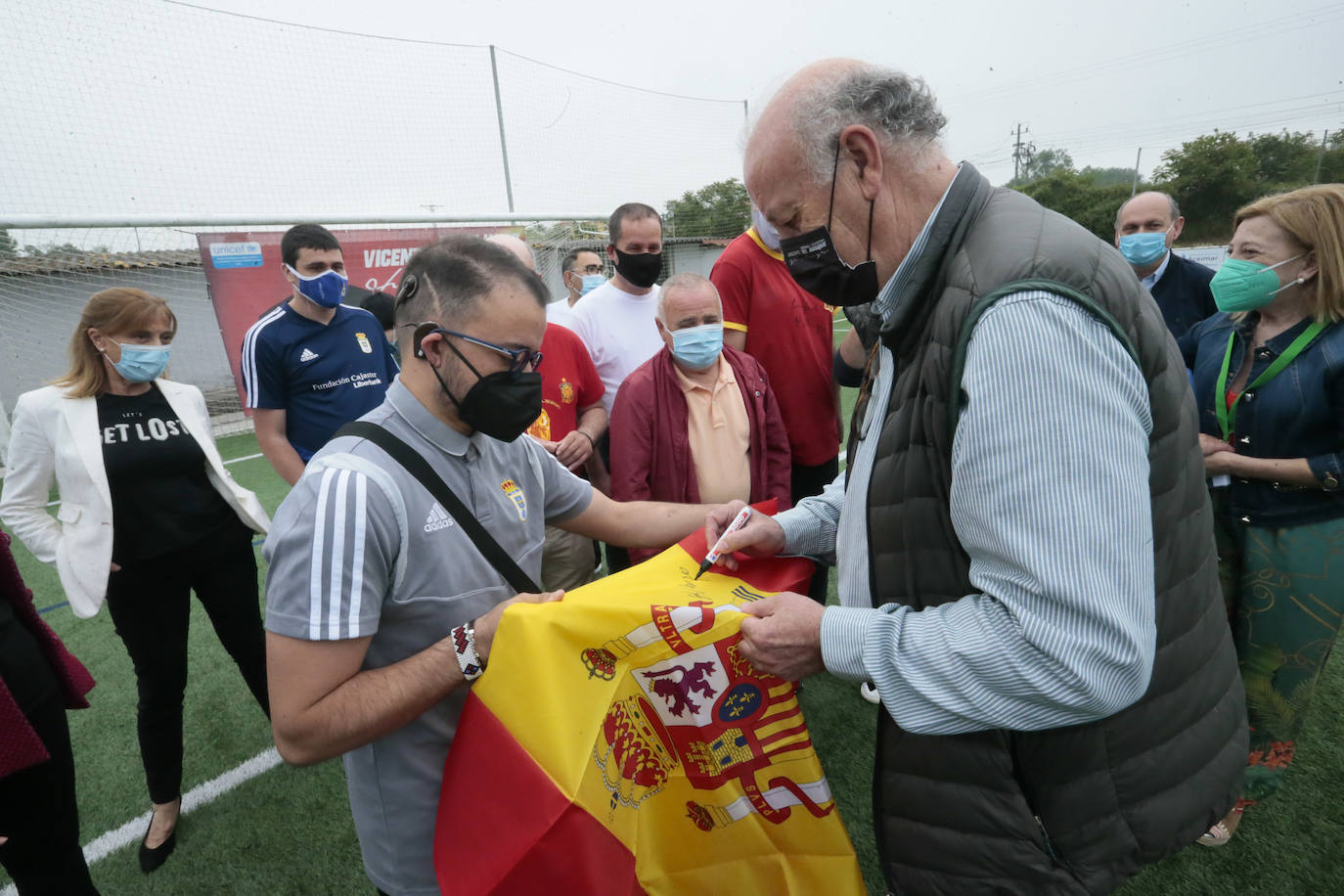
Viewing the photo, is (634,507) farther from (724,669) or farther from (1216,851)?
(1216,851)

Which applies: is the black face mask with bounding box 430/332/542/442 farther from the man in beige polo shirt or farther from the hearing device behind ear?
the man in beige polo shirt

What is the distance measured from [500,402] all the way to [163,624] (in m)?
2.52

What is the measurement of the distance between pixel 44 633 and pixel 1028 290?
2980 millimetres

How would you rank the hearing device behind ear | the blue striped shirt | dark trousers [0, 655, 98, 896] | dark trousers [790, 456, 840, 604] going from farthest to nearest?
dark trousers [790, 456, 840, 604] → dark trousers [0, 655, 98, 896] → the hearing device behind ear → the blue striped shirt

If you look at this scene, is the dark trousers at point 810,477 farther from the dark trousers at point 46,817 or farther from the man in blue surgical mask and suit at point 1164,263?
the dark trousers at point 46,817

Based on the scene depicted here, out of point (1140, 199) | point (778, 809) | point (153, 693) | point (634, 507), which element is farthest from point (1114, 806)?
point (1140, 199)

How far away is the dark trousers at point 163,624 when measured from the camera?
296cm

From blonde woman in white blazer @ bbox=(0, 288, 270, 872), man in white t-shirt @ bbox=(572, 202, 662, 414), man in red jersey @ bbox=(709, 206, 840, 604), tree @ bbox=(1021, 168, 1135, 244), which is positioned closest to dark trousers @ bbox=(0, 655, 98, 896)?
blonde woman in white blazer @ bbox=(0, 288, 270, 872)

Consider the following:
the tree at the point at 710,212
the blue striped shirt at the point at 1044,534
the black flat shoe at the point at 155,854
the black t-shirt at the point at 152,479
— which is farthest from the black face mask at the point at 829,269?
the tree at the point at 710,212

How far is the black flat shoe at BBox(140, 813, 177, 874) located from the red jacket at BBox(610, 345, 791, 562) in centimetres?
242

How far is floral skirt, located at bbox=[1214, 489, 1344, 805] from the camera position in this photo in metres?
2.52

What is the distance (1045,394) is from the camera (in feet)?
3.33

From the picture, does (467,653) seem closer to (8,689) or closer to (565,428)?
(8,689)

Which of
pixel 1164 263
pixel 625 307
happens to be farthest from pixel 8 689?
pixel 1164 263
